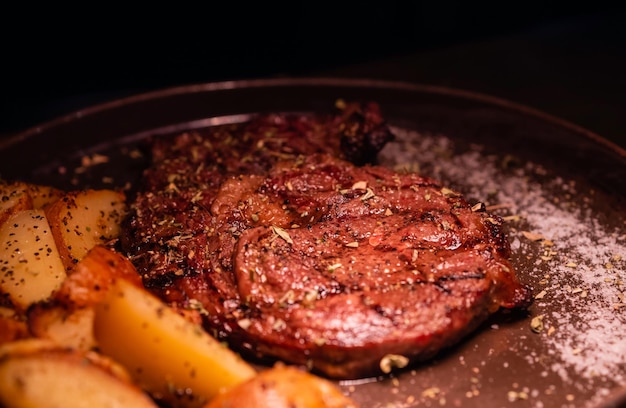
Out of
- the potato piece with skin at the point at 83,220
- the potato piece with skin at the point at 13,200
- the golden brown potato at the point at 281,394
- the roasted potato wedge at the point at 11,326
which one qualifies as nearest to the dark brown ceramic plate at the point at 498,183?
the golden brown potato at the point at 281,394

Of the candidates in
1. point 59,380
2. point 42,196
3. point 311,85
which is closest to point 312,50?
point 311,85

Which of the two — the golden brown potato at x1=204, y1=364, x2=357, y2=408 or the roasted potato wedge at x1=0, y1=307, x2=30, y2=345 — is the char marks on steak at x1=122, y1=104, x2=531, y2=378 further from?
the roasted potato wedge at x1=0, y1=307, x2=30, y2=345

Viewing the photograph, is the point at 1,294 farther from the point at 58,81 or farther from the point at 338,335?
the point at 58,81

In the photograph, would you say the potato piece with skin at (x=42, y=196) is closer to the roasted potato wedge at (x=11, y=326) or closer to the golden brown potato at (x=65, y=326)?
the roasted potato wedge at (x=11, y=326)

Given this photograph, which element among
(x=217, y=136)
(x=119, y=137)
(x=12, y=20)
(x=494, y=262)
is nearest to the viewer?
(x=494, y=262)

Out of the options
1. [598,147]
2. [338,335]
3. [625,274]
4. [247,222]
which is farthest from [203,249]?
[598,147]
